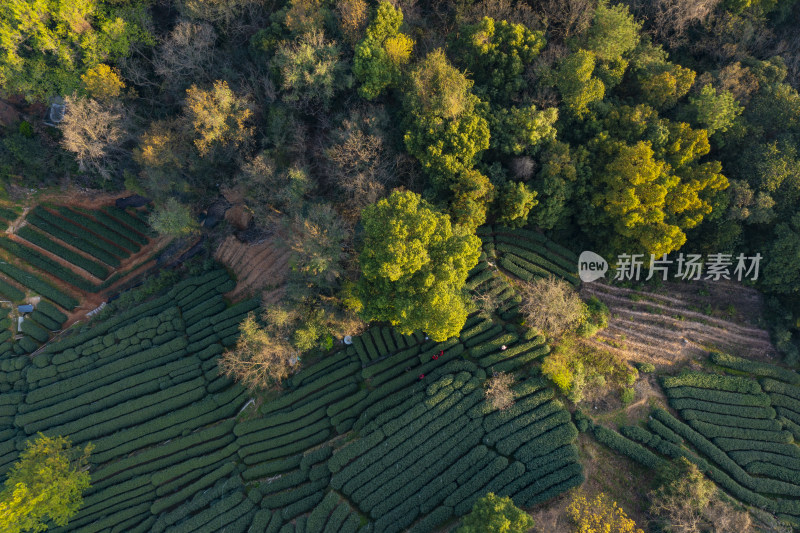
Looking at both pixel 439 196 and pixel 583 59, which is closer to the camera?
pixel 583 59

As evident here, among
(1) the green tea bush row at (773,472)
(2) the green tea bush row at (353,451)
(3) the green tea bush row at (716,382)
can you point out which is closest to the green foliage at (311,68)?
(2) the green tea bush row at (353,451)

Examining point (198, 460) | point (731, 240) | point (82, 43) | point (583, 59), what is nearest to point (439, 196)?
point (583, 59)

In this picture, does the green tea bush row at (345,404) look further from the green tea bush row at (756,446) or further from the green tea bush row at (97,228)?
the green tea bush row at (97,228)

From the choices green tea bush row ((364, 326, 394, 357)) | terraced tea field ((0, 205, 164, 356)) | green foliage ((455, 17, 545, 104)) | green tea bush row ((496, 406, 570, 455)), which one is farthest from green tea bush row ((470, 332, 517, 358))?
terraced tea field ((0, 205, 164, 356))

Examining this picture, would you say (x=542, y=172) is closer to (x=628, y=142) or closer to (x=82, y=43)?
(x=628, y=142)

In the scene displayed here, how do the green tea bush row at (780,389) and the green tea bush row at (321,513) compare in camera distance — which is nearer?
the green tea bush row at (321,513)
